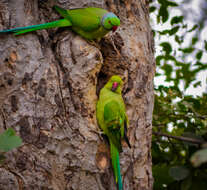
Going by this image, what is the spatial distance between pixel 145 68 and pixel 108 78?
1.18 feet

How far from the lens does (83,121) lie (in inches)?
69.1

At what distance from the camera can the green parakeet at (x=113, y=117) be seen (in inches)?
70.9

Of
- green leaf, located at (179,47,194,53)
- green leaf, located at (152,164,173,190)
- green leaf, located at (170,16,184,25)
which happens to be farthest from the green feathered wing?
green leaf, located at (179,47,194,53)

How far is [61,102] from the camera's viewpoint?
1723 millimetres

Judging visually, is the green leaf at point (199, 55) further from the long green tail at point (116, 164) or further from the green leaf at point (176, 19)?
the long green tail at point (116, 164)

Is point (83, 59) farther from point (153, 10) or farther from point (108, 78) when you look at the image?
point (153, 10)

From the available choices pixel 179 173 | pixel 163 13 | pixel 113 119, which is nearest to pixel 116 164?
pixel 113 119

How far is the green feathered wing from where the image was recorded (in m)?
1.81

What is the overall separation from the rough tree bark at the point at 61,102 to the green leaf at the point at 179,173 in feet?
0.86

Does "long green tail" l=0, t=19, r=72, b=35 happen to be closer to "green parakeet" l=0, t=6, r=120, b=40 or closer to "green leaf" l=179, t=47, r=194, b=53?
"green parakeet" l=0, t=6, r=120, b=40

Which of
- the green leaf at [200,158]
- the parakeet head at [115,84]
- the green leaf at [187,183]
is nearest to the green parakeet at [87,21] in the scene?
the parakeet head at [115,84]

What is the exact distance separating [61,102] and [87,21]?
2.25ft

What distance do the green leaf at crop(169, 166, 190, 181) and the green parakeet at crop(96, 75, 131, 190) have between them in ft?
1.45

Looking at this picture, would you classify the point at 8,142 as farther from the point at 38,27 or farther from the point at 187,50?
the point at 187,50
